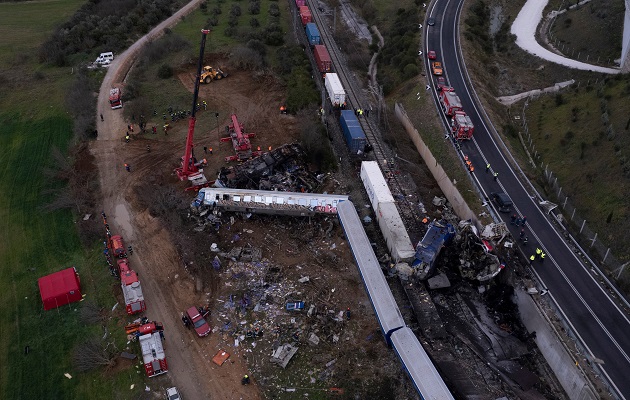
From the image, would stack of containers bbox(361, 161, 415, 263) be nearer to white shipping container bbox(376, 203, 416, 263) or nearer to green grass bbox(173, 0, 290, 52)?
white shipping container bbox(376, 203, 416, 263)

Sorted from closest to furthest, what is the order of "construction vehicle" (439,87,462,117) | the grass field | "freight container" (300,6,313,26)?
the grass field, "construction vehicle" (439,87,462,117), "freight container" (300,6,313,26)

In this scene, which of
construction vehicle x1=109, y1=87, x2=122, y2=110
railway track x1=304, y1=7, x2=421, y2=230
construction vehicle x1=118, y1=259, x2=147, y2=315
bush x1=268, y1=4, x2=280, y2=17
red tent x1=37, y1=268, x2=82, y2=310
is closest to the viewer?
construction vehicle x1=118, y1=259, x2=147, y2=315

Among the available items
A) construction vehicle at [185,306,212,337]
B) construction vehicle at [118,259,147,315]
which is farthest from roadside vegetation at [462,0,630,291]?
construction vehicle at [118,259,147,315]

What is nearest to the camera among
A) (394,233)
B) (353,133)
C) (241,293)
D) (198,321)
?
(198,321)

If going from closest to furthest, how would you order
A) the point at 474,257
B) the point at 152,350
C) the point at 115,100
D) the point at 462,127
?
the point at 152,350, the point at 474,257, the point at 462,127, the point at 115,100

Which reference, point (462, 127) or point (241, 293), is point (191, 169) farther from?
point (462, 127)

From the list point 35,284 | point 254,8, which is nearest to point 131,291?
point 35,284

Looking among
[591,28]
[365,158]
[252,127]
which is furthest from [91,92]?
[591,28]

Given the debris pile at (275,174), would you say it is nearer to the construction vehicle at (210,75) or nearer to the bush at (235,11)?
the construction vehicle at (210,75)
